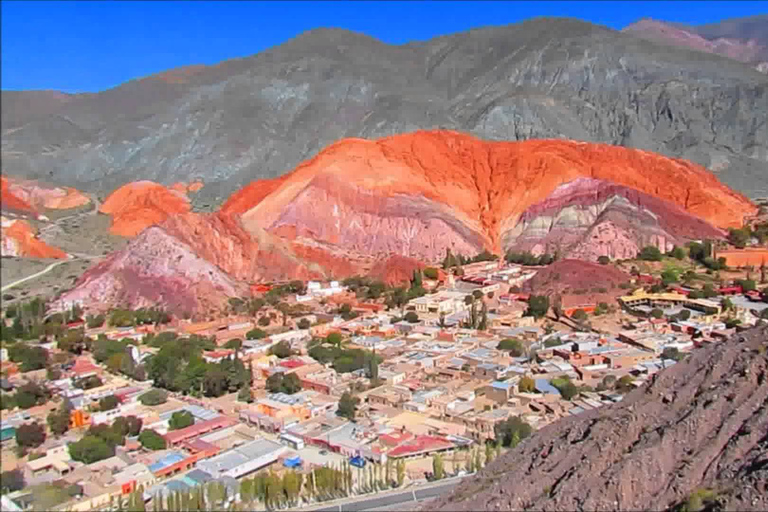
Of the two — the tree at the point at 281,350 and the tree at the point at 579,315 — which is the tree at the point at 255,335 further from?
the tree at the point at 579,315

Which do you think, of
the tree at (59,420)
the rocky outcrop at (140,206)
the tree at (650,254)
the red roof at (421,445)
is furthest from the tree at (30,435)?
the rocky outcrop at (140,206)

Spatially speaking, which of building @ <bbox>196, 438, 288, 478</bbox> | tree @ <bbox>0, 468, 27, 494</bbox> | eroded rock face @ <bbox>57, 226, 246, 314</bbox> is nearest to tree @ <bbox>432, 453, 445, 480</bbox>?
building @ <bbox>196, 438, 288, 478</bbox>

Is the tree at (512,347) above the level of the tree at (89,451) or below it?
above

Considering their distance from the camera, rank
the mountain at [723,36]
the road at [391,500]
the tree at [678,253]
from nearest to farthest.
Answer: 1. the road at [391,500]
2. the tree at [678,253]
3. the mountain at [723,36]

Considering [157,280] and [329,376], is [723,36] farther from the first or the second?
[329,376]

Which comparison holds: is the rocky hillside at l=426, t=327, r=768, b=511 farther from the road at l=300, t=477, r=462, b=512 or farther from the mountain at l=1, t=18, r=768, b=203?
the mountain at l=1, t=18, r=768, b=203

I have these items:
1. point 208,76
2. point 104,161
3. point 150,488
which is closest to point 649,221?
point 150,488

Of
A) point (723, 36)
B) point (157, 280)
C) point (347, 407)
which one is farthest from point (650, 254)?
point (723, 36)
